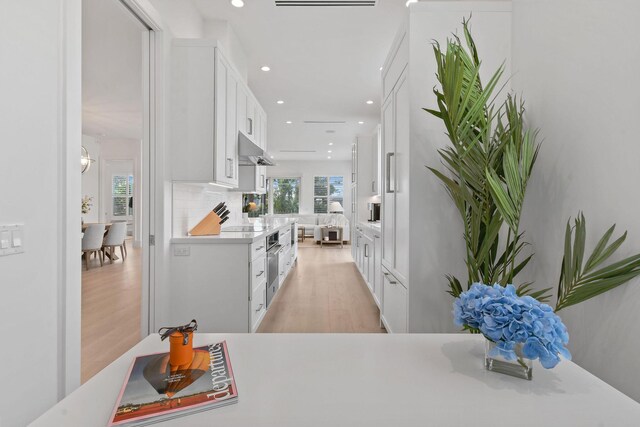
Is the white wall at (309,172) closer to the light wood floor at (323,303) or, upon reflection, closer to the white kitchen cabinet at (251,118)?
the light wood floor at (323,303)

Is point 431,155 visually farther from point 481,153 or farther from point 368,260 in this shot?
point 368,260

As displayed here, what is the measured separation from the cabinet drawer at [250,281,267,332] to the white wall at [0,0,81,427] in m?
1.33

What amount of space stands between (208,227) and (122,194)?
745 cm

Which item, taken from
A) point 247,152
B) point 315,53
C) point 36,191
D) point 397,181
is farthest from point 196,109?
point 315,53

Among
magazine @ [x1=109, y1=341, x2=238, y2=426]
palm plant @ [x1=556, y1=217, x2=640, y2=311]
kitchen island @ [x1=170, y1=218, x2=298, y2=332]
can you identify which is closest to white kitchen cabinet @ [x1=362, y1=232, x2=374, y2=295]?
kitchen island @ [x1=170, y1=218, x2=298, y2=332]

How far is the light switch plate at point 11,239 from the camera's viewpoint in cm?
114

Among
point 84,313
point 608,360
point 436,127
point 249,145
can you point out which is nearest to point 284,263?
point 249,145

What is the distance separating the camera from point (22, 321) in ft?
3.98

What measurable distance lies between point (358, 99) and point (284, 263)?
2993 mm

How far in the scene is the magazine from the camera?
0.57 meters

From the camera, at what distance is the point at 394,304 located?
241 cm

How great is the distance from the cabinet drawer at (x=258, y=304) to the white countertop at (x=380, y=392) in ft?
6.03

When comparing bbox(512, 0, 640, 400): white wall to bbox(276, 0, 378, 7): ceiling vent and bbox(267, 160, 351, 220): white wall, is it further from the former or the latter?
bbox(267, 160, 351, 220): white wall

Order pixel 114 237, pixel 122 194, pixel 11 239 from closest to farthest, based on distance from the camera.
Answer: pixel 11 239 < pixel 114 237 < pixel 122 194
